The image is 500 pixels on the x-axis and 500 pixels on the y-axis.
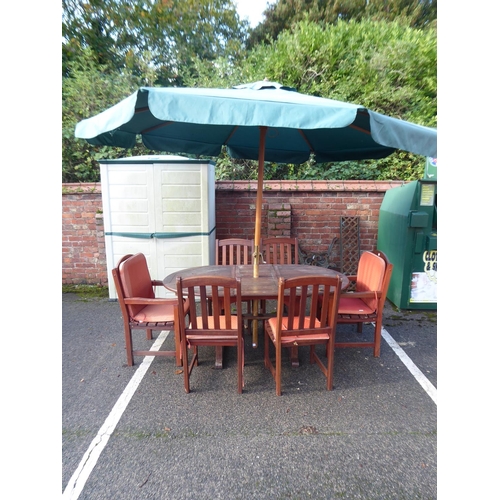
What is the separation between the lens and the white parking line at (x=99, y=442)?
1.66 meters

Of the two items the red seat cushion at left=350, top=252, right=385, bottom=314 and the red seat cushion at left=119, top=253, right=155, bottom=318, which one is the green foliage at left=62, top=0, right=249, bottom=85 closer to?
the red seat cushion at left=119, top=253, right=155, bottom=318

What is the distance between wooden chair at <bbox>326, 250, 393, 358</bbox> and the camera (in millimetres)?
2711

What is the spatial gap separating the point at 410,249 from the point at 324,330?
2.18m

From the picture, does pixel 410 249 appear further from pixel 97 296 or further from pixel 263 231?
pixel 97 296

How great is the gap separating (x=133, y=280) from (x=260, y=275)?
1.24 metres

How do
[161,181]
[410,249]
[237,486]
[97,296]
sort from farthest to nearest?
[97,296] → [161,181] → [410,249] → [237,486]

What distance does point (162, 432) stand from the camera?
6.66 feet

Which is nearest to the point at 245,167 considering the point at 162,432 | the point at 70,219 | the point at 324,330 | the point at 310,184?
the point at 310,184

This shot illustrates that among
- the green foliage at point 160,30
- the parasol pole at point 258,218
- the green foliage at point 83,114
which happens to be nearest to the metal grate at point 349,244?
the parasol pole at point 258,218

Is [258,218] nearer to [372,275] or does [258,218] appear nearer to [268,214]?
[372,275]

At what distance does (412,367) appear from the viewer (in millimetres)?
2807

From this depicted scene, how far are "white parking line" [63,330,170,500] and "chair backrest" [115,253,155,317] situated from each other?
23.6 inches

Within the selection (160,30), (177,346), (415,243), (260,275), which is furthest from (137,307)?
(160,30)

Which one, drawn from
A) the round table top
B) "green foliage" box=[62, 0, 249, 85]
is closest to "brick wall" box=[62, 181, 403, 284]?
the round table top
